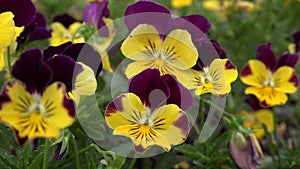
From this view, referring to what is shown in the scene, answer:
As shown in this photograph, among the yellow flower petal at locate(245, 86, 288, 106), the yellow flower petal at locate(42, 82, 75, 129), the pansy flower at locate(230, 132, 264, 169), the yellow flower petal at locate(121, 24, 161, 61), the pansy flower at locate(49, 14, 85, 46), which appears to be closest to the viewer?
the yellow flower petal at locate(42, 82, 75, 129)

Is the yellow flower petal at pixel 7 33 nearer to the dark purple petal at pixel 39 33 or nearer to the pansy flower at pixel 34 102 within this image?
the pansy flower at pixel 34 102

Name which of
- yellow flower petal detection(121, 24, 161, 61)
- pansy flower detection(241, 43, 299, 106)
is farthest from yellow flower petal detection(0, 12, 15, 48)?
pansy flower detection(241, 43, 299, 106)

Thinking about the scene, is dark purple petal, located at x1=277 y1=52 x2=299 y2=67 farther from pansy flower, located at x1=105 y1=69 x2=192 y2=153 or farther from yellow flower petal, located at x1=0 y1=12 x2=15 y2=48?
yellow flower petal, located at x1=0 y1=12 x2=15 y2=48

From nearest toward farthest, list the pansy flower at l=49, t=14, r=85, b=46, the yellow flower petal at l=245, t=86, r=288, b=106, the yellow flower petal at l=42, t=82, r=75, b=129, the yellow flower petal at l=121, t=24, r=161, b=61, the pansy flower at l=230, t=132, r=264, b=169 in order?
the yellow flower petal at l=42, t=82, r=75, b=129, the yellow flower petal at l=121, t=24, r=161, b=61, the pansy flower at l=230, t=132, r=264, b=169, the yellow flower petal at l=245, t=86, r=288, b=106, the pansy flower at l=49, t=14, r=85, b=46

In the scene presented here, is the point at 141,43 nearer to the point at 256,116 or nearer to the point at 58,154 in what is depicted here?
the point at 58,154

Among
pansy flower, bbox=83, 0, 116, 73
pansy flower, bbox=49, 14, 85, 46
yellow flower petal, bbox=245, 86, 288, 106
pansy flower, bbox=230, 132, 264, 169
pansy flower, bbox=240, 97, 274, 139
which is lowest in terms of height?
pansy flower, bbox=240, 97, 274, 139

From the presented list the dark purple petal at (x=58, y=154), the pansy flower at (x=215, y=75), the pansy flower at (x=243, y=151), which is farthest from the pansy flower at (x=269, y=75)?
the dark purple petal at (x=58, y=154)

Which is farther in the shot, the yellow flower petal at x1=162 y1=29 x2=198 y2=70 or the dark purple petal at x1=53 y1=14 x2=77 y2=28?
the dark purple petal at x1=53 y1=14 x2=77 y2=28
